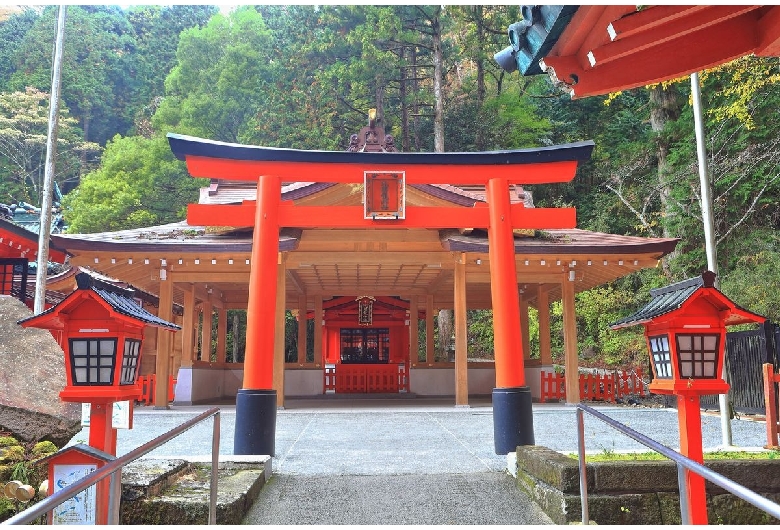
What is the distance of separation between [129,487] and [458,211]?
494 cm

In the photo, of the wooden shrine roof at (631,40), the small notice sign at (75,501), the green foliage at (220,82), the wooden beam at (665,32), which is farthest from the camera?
the green foliage at (220,82)

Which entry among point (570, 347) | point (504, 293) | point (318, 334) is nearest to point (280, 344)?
point (318, 334)

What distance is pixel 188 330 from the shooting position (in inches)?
548

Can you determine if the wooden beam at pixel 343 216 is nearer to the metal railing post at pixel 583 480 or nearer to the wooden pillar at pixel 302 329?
the metal railing post at pixel 583 480

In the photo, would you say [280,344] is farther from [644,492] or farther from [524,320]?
[644,492]

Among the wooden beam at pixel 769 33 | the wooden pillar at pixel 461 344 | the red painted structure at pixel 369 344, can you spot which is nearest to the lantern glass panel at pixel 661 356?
the wooden beam at pixel 769 33

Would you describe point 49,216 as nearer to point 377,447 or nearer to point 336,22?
point 377,447

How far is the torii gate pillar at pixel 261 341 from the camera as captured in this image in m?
6.23

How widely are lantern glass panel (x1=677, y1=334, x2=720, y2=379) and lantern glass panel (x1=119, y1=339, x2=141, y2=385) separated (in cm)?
366

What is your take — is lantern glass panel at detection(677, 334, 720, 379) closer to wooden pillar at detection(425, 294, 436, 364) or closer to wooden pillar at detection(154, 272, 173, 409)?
wooden pillar at detection(154, 272, 173, 409)

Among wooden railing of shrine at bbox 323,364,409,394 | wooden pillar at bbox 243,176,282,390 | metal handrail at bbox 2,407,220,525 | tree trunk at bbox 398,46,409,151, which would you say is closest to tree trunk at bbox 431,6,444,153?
tree trunk at bbox 398,46,409,151

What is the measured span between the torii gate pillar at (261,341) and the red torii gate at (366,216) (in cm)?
1

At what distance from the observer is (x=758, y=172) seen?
17.7 meters

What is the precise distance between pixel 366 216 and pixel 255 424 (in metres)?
2.74
